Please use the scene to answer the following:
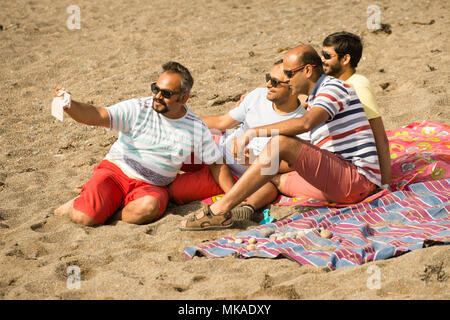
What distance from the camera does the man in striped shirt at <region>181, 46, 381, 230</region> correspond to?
3.74 metres

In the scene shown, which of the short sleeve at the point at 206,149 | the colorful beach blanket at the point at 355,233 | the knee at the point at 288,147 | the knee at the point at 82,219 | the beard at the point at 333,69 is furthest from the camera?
the beard at the point at 333,69

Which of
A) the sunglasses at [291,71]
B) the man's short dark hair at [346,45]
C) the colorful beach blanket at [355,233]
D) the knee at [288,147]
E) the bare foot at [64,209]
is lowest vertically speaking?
the colorful beach blanket at [355,233]

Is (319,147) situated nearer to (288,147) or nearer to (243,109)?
(288,147)

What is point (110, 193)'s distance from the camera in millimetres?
4168

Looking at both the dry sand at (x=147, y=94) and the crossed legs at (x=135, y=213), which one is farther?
the crossed legs at (x=135, y=213)

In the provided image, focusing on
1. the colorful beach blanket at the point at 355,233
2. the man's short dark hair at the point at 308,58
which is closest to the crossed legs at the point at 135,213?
the colorful beach blanket at the point at 355,233

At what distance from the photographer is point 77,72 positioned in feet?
24.6

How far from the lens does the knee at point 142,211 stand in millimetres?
4098

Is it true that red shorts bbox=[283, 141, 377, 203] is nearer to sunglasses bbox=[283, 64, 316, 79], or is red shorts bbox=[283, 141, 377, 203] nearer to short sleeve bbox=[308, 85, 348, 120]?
short sleeve bbox=[308, 85, 348, 120]

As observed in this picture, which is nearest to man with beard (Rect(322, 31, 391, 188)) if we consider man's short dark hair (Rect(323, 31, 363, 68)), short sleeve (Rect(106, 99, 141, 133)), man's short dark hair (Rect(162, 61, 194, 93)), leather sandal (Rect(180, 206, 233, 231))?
man's short dark hair (Rect(323, 31, 363, 68))

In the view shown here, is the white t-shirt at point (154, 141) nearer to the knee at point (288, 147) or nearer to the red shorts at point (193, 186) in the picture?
the red shorts at point (193, 186)

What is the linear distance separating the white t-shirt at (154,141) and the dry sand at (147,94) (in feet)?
1.35
